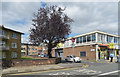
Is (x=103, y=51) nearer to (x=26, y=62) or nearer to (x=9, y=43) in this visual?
(x=26, y=62)

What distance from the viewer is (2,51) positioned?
22312 millimetres

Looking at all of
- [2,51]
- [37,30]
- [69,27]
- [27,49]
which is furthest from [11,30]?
[27,49]

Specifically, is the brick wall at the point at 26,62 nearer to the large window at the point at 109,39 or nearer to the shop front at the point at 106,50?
the shop front at the point at 106,50

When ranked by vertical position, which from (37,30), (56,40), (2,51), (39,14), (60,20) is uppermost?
(39,14)

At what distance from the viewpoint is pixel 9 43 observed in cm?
2381

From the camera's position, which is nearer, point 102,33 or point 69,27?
point 69,27

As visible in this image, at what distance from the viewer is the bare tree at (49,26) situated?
1641cm

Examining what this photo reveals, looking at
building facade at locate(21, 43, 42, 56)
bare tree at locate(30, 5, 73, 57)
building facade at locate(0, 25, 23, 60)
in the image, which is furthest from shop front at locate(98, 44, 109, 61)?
building facade at locate(21, 43, 42, 56)

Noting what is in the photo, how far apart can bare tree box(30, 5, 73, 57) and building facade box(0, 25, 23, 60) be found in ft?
27.6

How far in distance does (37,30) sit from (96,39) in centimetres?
1659

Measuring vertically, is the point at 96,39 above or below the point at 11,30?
below

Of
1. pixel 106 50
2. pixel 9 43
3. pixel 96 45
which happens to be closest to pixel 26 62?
pixel 9 43

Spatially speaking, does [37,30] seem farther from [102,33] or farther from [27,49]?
[27,49]

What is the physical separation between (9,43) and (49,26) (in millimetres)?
12873
